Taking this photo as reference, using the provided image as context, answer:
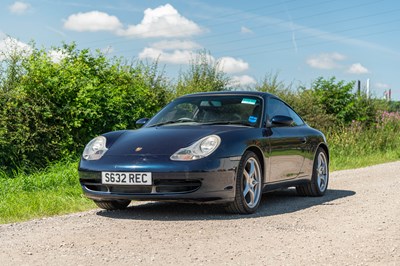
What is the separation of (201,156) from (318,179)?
3066mm

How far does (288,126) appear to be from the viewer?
917 cm

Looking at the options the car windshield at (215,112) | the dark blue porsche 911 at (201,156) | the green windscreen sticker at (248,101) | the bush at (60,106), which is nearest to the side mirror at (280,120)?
the dark blue porsche 911 at (201,156)

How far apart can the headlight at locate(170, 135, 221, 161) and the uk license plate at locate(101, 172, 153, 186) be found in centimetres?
34

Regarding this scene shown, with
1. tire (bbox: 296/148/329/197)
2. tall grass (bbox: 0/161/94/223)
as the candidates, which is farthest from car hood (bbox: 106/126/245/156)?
tire (bbox: 296/148/329/197)

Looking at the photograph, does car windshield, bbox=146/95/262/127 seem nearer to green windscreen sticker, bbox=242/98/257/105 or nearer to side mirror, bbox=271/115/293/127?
green windscreen sticker, bbox=242/98/257/105

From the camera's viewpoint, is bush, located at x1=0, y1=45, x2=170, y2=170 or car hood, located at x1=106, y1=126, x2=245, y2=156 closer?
car hood, located at x1=106, y1=126, x2=245, y2=156

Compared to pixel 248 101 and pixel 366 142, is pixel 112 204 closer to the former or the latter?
pixel 248 101

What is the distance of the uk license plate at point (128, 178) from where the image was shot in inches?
283

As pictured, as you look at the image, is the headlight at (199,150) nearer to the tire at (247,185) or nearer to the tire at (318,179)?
the tire at (247,185)

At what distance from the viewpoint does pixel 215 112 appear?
8.41 m

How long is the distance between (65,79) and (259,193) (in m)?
6.51

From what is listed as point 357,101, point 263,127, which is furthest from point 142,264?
point 357,101

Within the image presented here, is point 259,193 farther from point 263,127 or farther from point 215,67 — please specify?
point 215,67

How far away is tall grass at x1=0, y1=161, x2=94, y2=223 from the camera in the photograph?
8148 millimetres
